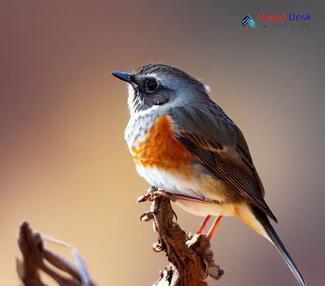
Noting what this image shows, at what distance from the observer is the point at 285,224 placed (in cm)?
441

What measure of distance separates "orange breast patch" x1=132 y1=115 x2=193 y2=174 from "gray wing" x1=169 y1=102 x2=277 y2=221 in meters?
0.03

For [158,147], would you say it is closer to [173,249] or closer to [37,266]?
[173,249]

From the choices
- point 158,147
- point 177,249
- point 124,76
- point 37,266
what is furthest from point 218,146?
point 37,266

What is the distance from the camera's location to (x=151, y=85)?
2549mm

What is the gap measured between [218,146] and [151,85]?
0.35m

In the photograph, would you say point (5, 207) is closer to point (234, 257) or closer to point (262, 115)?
point (234, 257)

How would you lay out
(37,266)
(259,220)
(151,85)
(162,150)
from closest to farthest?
(37,266) < (162,150) < (259,220) < (151,85)

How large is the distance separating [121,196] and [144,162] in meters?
2.08

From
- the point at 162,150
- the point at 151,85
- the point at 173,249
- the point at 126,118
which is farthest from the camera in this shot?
the point at 126,118

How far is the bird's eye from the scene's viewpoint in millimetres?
2535

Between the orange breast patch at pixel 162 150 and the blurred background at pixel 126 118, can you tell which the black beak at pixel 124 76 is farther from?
the blurred background at pixel 126 118

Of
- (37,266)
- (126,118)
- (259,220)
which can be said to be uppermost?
(126,118)

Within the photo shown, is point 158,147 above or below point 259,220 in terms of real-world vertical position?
above

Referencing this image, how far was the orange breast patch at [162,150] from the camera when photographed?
90.6 inches
